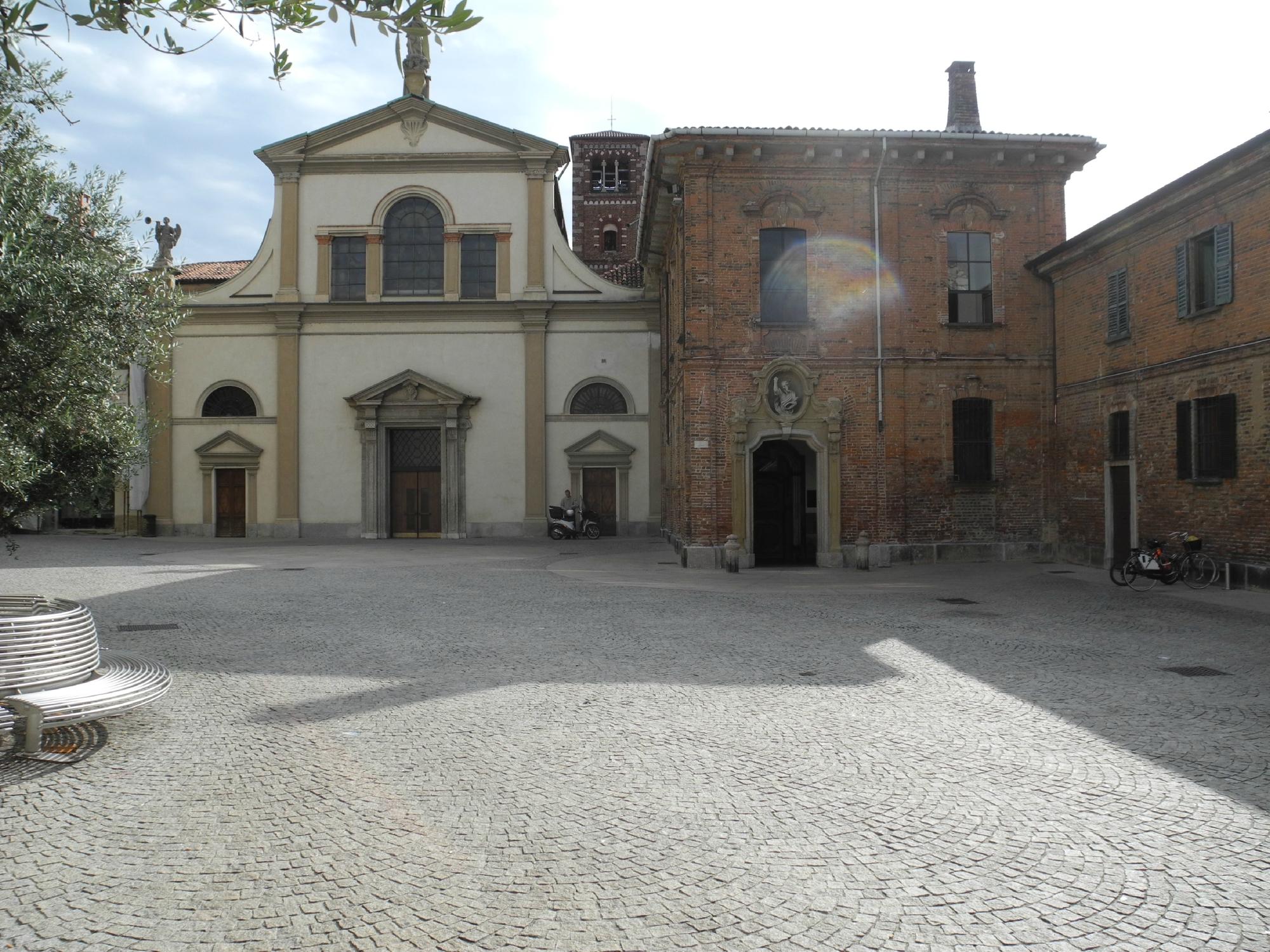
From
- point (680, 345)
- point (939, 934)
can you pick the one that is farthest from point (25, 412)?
point (680, 345)

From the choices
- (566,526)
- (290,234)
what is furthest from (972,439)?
(290,234)

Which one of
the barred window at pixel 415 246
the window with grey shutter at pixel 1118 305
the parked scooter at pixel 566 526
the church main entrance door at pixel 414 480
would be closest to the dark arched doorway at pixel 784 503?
the window with grey shutter at pixel 1118 305

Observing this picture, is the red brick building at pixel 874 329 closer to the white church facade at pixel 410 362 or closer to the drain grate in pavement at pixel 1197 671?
the white church facade at pixel 410 362

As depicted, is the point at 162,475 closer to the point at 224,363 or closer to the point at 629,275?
the point at 224,363

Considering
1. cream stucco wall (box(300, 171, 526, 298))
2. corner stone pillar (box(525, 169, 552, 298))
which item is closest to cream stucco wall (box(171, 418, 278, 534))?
cream stucco wall (box(300, 171, 526, 298))

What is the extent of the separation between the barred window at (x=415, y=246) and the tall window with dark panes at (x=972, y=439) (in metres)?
15.8

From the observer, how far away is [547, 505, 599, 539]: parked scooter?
25.5m

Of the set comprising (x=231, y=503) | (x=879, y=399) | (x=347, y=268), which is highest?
(x=347, y=268)

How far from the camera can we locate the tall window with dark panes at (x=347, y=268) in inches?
1065

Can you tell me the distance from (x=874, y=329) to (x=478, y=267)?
44.4 feet

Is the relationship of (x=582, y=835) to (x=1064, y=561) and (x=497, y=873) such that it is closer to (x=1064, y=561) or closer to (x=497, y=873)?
(x=497, y=873)

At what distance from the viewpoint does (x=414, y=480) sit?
26812mm

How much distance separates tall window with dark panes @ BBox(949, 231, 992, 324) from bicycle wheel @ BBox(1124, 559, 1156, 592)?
6.14 meters

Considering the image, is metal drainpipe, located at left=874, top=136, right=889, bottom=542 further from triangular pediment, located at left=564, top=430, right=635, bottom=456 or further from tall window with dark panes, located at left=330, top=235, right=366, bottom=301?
tall window with dark panes, located at left=330, top=235, right=366, bottom=301
